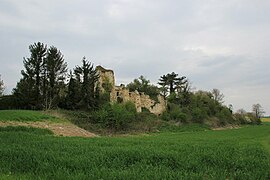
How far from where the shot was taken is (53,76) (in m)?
51.2

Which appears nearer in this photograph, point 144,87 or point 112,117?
point 112,117

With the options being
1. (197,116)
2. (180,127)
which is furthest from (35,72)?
(197,116)

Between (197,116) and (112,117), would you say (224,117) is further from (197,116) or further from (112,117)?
(112,117)

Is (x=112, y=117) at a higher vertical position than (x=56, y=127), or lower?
higher

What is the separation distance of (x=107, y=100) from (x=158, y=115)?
1688 centimetres

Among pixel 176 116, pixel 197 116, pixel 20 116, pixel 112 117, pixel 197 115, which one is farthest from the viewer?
pixel 197 115

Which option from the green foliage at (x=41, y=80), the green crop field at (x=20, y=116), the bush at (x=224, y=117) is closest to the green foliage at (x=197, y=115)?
the bush at (x=224, y=117)

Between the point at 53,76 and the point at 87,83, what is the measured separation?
5950mm

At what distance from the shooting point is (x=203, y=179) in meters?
9.01

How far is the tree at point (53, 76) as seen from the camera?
167 ft

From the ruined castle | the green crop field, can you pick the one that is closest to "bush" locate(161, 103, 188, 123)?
the ruined castle

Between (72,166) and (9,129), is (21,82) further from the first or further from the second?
(72,166)

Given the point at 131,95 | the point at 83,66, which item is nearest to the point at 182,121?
the point at 131,95

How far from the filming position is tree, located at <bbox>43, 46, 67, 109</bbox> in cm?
5084
